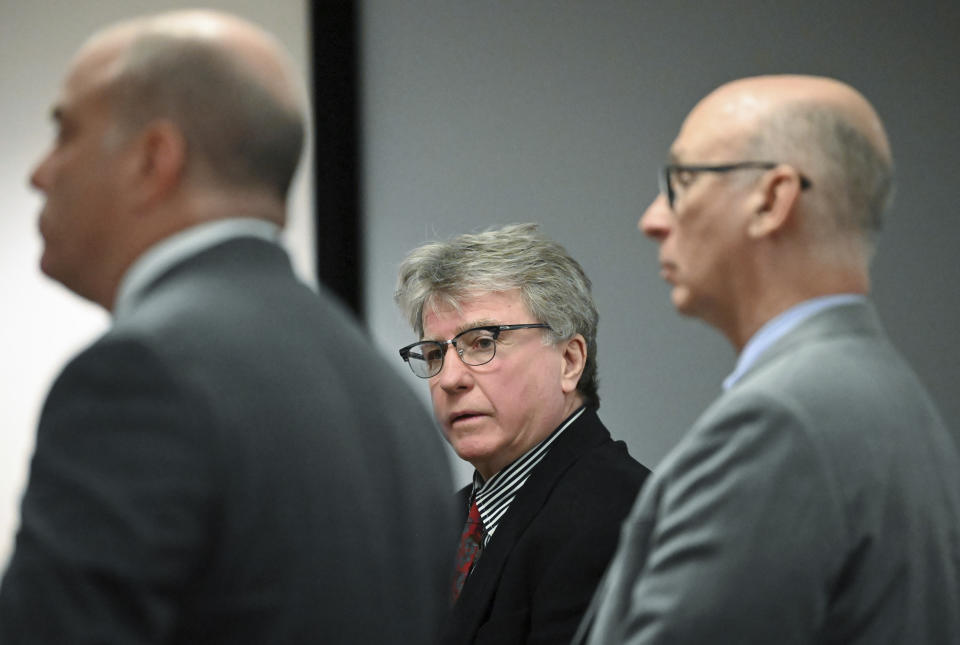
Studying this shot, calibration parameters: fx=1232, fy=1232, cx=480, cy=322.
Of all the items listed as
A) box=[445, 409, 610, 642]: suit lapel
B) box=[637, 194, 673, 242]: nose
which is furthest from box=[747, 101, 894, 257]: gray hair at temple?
box=[445, 409, 610, 642]: suit lapel

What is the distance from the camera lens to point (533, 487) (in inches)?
87.4

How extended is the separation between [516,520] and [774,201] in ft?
3.29

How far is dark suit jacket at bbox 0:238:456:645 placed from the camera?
3.07 ft

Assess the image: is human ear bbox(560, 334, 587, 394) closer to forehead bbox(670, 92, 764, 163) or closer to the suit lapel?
the suit lapel

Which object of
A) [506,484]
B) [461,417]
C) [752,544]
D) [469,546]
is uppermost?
[752,544]

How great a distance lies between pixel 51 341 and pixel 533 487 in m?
2.04

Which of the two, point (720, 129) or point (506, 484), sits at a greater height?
point (720, 129)

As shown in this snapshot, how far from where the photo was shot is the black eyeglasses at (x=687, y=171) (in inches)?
52.0

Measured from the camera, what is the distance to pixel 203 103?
1.13 meters

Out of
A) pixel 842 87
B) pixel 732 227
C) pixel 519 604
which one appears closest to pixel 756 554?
pixel 732 227

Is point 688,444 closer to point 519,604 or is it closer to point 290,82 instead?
point 290,82

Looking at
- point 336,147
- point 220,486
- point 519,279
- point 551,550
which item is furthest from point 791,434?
point 336,147

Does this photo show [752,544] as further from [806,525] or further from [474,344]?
[474,344]

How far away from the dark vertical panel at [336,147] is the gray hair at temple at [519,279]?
1.27 metres
